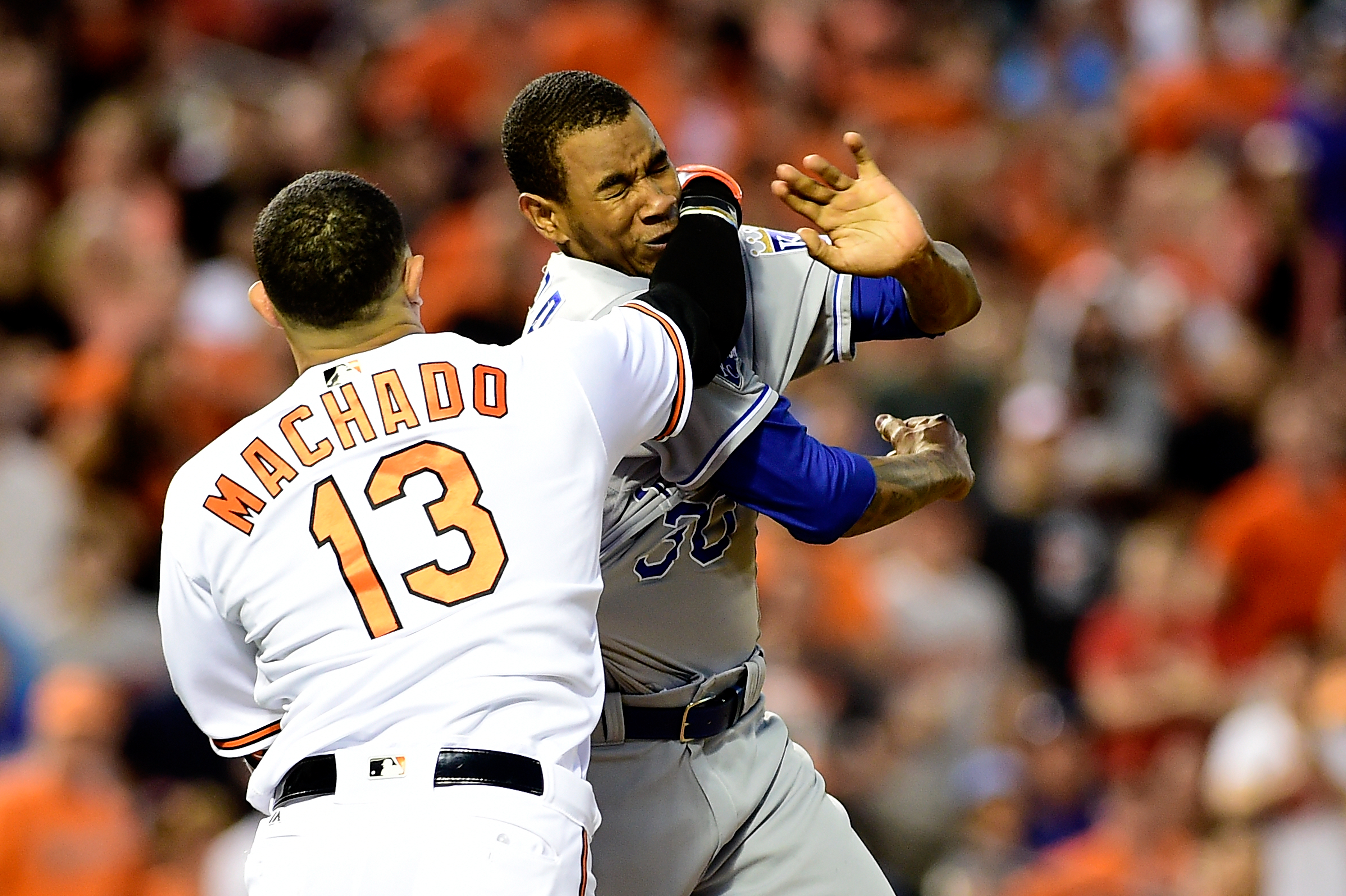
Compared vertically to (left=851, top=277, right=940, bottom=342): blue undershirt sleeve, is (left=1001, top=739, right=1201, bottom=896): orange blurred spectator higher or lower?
lower

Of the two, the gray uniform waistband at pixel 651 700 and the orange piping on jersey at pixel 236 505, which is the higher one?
the orange piping on jersey at pixel 236 505

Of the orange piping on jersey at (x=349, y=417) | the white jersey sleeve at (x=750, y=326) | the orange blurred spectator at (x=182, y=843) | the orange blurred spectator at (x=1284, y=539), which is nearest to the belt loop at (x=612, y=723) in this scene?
the white jersey sleeve at (x=750, y=326)

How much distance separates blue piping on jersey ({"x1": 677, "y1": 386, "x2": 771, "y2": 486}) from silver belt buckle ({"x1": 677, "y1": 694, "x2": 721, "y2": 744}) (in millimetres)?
402

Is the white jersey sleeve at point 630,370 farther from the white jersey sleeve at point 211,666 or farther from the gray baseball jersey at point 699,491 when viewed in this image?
the white jersey sleeve at point 211,666

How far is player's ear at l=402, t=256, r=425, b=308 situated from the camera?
8.98ft

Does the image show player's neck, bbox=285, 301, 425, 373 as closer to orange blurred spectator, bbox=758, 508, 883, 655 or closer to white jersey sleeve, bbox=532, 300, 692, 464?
white jersey sleeve, bbox=532, 300, 692, 464

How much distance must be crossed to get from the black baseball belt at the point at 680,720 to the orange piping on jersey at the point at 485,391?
72 cm

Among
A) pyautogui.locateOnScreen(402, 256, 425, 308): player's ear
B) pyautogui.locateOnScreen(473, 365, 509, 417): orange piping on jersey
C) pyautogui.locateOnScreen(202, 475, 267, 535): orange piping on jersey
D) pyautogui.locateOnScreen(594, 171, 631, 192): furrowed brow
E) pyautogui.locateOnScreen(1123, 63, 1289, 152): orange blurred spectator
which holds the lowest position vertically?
pyautogui.locateOnScreen(1123, 63, 1289, 152): orange blurred spectator

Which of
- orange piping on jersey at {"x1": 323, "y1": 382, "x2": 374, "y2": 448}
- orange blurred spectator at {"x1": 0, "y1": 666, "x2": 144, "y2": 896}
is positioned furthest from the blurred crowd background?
orange piping on jersey at {"x1": 323, "y1": 382, "x2": 374, "y2": 448}

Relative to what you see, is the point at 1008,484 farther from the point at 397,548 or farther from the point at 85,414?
the point at 397,548

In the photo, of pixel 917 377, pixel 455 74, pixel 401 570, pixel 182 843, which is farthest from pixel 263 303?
pixel 455 74

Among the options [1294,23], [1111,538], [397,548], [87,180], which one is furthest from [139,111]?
[1294,23]

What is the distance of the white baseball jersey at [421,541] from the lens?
8.23 feet

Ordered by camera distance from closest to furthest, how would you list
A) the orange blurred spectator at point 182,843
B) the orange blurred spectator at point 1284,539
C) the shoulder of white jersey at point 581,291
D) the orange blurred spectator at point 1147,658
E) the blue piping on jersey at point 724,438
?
1. the blue piping on jersey at point 724,438
2. the shoulder of white jersey at point 581,291
3. the orange blurred spectator at point 182,843
4. the orange blurred spectator at point 1147,658
5. the orange blurred spectator at point 1284,539
